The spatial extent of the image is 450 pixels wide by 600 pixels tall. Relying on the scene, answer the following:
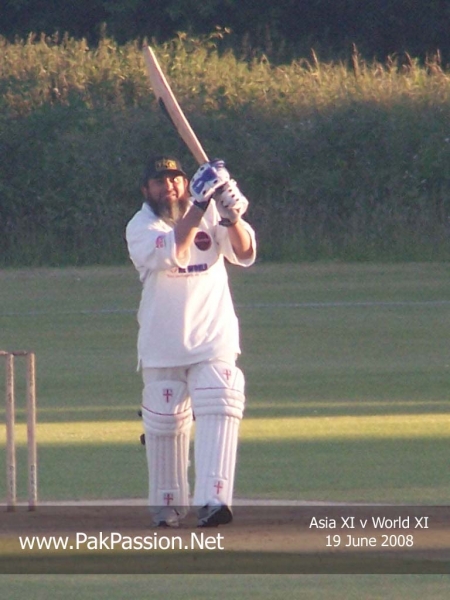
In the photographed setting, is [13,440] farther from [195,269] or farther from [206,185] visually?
[206,185]

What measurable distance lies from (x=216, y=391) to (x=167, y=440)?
1.07 feet

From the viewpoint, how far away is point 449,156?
2547 centimetres

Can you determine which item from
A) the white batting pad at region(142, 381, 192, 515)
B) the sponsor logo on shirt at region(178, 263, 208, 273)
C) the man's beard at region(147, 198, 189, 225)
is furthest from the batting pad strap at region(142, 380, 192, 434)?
the man's beard at region(147, 198, 189, 225)

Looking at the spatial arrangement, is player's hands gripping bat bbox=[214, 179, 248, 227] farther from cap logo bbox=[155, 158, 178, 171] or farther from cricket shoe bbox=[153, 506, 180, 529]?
cricket shoe bbox=[153, 506, 180, 529]

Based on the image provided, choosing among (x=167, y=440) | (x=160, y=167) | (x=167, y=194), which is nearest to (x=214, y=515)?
(x=167, y=440)

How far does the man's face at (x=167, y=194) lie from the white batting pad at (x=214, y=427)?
718 mm

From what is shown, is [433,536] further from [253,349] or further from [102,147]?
[102,147]

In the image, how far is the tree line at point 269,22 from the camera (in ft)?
111

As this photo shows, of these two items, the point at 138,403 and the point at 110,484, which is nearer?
the point at 110,484

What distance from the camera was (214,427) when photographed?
615 cm

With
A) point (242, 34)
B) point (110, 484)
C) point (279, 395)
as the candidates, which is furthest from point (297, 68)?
point (110, 484)

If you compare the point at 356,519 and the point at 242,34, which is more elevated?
the point at 242,34

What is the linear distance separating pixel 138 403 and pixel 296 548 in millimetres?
5637

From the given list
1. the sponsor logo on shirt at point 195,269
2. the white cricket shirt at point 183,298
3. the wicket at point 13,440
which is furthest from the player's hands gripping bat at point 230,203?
the wicket at point 13,440
